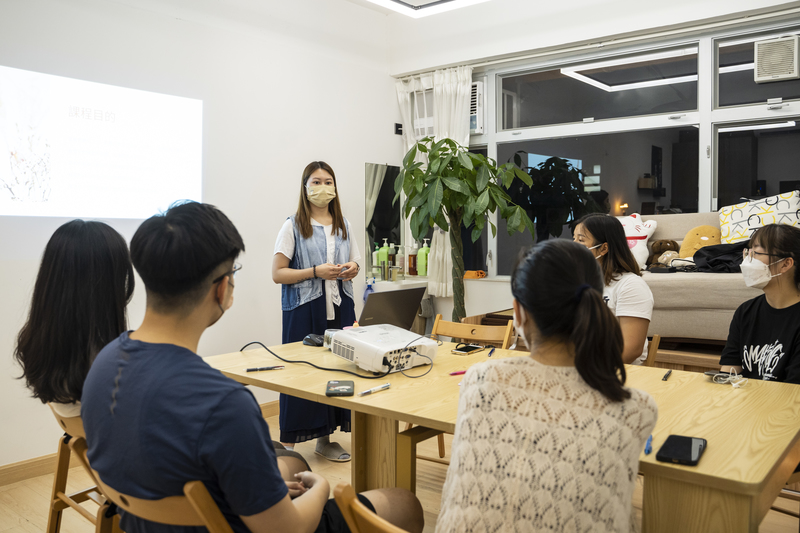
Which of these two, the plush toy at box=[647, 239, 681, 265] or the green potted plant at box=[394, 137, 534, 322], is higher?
the green potted plant at box=[394, 137, 534, 322]

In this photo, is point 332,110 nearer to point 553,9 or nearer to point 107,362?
point 553,9

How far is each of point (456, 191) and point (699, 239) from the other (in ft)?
5.28

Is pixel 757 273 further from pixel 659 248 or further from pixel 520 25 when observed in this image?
pixel 520 25

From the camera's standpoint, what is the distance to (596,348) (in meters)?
1.04

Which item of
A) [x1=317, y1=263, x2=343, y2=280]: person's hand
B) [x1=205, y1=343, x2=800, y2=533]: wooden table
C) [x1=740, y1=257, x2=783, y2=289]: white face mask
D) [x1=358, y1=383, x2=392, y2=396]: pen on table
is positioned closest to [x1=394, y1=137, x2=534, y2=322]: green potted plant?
[x1=317, y1=263, x2=343, y2=280]: person's hand

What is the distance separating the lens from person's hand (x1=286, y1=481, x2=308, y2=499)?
1.29 meters

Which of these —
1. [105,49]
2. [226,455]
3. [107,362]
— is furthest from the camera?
[105,49]

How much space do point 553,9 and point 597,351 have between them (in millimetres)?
3893

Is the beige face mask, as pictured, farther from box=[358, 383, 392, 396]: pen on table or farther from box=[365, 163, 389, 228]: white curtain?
box=[365, 163, 389, 228]: white curtain

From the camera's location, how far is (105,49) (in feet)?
10.7

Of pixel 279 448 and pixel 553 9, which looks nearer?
pixel 279 448

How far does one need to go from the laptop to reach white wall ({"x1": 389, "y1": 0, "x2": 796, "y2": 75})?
247 centimetres

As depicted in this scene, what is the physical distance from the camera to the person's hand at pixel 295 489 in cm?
129

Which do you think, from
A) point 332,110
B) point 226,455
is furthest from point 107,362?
point 332,110
